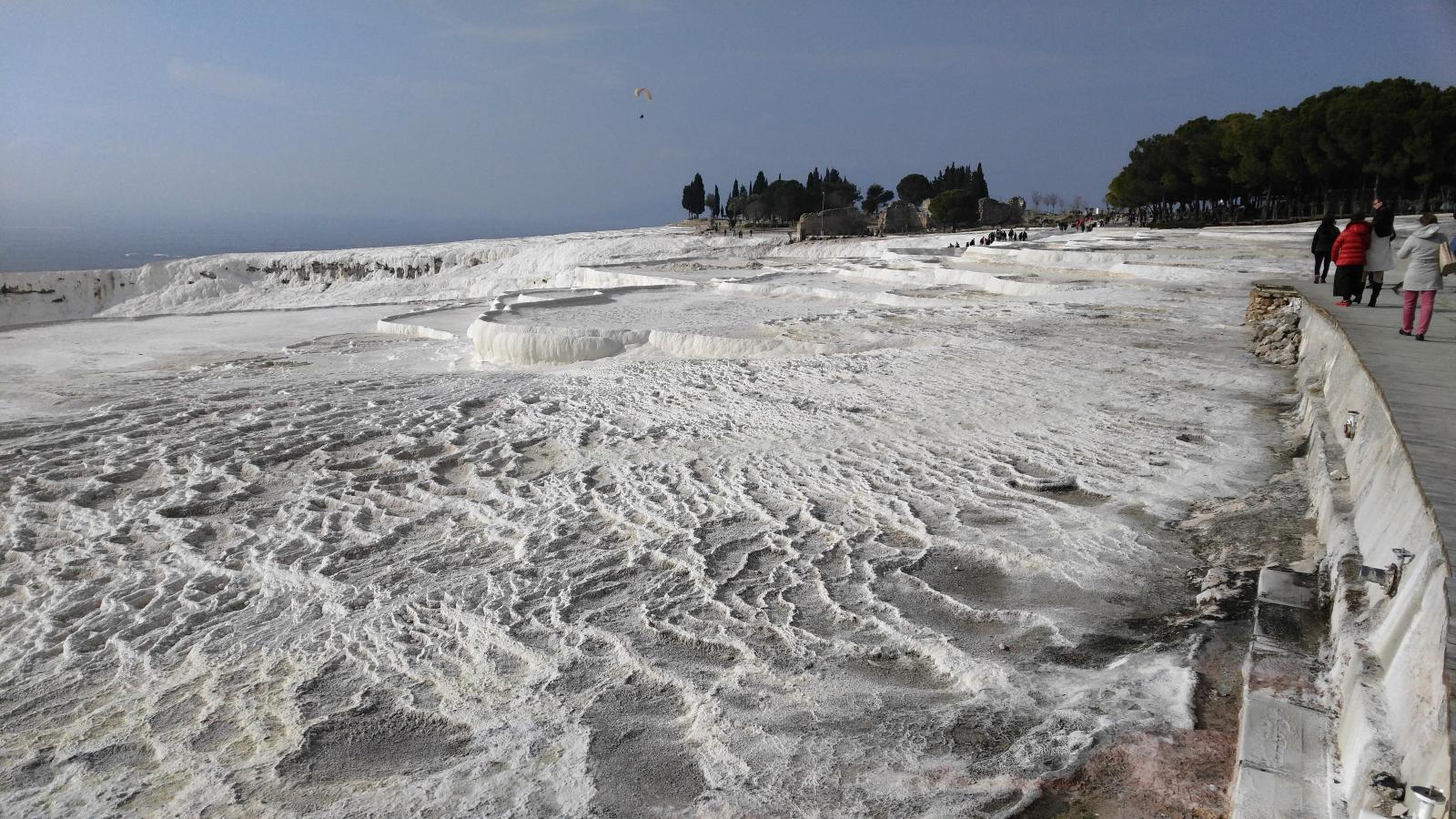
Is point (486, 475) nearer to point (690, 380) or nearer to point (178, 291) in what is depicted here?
point (690, 380)

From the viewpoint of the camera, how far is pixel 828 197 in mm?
58031

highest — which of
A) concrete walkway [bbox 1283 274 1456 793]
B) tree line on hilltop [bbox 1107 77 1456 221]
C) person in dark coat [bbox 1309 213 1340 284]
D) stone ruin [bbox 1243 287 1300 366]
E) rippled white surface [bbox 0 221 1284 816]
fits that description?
tree line on hilltop [bbox 1107 77 1456 221]

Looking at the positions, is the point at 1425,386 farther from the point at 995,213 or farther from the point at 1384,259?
the point at 995,213

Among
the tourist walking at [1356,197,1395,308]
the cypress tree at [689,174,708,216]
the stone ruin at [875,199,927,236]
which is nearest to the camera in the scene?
the tourist walking at [1356,197,1395,308]

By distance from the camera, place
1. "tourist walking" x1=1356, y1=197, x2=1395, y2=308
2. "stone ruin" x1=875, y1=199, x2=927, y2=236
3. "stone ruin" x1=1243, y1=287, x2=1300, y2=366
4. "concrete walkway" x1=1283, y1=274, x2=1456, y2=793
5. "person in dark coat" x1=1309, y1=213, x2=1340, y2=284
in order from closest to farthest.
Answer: "concrete walkway" x1=1283, y1=274, x2=1456, y2=793
"tourist walking" x1=1356, y1=197, x2=1395, y2=308
"stone ruin" x1=1243, y1=287, x2=1300, y2=366
"person in dark coat" x1=1309, y1=213, x2=1340, y2=284
"stone ruin" x1=875, y1=199, x2=927, y2=236

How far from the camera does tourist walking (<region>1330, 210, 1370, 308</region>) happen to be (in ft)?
27.9

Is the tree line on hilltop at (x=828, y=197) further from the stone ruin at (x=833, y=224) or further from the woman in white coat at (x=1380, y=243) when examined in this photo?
the woman in white coat at (x=1380, y=243)

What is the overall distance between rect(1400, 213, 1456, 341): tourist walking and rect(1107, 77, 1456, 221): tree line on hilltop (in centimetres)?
2757

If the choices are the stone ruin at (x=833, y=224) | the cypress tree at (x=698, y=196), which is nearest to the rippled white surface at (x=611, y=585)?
the stone ruin at (x=833, y=224)

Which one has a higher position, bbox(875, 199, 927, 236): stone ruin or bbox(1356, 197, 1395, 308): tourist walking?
bbox(1356, 197, 1395, 308): tourist walking

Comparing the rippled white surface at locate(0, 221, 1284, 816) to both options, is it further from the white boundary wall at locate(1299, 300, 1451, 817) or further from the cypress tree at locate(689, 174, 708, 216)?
the cypress tree at locate(689, 174, 708, 216)

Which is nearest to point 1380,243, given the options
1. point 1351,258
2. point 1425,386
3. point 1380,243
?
point 1380,243

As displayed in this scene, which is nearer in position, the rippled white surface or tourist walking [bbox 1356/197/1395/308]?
the rippled white surface

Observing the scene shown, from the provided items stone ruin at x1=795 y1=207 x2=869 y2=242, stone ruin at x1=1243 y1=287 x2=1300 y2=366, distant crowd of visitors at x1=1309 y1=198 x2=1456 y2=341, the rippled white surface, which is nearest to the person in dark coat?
distant crowd of visitors at x1=1309 y1=198 x2=1456 y2=341
